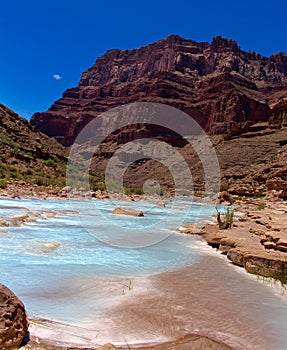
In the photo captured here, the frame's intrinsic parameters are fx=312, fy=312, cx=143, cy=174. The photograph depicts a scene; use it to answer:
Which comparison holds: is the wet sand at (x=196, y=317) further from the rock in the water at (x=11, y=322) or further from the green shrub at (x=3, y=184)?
the green shrub at (x=3, y=184)

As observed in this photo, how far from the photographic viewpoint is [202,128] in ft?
365

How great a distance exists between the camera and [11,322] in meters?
2.35

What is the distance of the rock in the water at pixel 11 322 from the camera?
226 centimetres

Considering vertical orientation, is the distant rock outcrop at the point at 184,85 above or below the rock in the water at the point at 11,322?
above

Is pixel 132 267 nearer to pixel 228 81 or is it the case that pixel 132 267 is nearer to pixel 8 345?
pixel 8 345

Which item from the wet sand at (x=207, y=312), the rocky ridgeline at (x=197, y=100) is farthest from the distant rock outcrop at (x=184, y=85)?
the wet sand at (x=207, y=312)

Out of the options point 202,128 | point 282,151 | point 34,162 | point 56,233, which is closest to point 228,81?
point 202,128

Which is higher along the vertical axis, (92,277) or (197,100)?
(197,100)

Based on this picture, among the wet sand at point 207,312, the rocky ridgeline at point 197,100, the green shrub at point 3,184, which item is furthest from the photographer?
the rocky ridgeline at point 197,100

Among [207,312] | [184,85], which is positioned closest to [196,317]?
[207,312]

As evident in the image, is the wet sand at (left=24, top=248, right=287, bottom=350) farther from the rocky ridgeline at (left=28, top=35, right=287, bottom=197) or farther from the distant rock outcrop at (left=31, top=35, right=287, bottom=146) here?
the distant rock outcrop at (left=31, top=35, right=287, bottom=146)

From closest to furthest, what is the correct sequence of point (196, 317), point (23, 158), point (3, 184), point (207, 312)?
point (196, 317), point (207, 312), point (3, 184), point (23, 158)

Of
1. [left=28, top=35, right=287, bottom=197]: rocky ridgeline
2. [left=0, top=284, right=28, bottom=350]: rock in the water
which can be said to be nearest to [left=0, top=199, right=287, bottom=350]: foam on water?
[left=0, top=284, right=28, bottom=350]: rock in the water

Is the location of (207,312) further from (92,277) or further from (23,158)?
(23,158)
